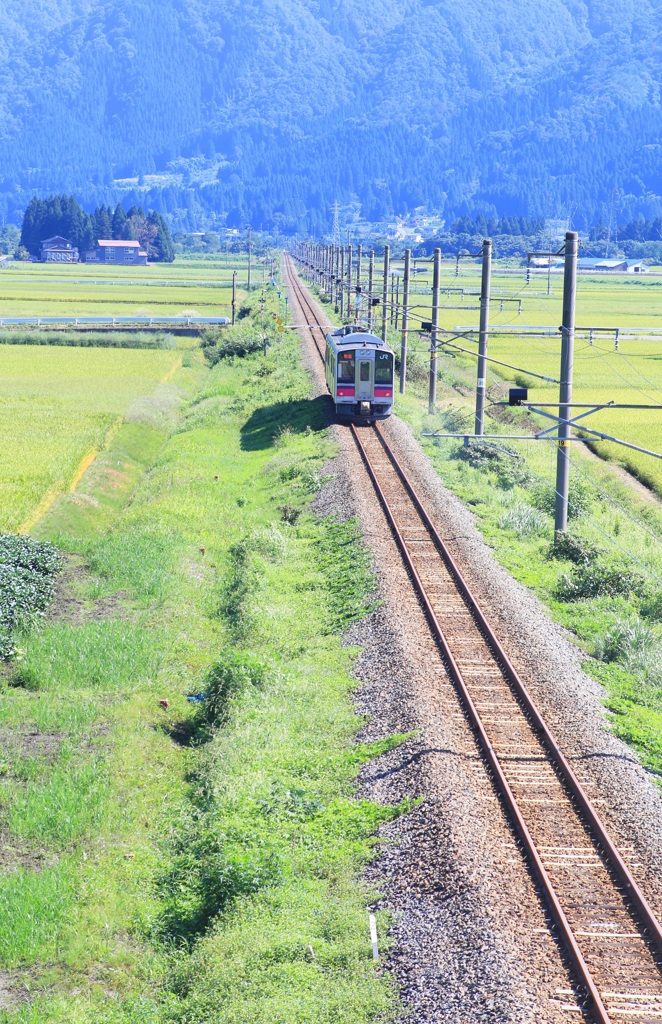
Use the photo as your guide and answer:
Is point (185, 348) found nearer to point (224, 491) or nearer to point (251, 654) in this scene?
point (224, 491)

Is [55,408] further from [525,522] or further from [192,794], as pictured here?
[192,794]

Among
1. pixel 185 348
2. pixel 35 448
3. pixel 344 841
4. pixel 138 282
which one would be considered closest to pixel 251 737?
pixel 344 841

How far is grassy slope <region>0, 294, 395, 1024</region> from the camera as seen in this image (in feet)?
39.0

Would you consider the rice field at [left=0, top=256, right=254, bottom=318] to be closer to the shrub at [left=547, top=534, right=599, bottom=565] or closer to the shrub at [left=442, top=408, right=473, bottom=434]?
the shrub at [left=442, top=408, right=473, bottom=434]

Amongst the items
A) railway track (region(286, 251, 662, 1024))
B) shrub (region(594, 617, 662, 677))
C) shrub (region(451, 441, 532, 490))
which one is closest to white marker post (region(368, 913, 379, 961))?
railway track (region(286, 251, 662, 1024))

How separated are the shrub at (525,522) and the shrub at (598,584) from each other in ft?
13.7

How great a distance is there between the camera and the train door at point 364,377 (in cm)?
3747

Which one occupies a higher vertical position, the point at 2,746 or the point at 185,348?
the point at 185,348

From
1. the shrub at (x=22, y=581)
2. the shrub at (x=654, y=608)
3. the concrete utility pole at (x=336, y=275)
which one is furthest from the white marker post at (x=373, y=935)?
the concrete utility pole at (x=336, y=275)

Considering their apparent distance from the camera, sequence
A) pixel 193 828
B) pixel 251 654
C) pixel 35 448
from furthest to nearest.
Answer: pixel 35 448
pixel 251 654
pixel 193 828

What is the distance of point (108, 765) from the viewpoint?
56.7ft

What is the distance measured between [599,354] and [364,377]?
35.9 m

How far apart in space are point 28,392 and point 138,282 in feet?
325

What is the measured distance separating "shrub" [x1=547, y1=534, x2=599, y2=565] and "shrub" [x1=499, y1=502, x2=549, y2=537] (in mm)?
1579
